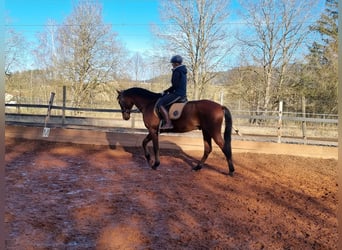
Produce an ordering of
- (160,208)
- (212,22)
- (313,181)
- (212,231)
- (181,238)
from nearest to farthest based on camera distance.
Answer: (181,238)
(212,231)
(160,208)
(313,181)
(212,22)

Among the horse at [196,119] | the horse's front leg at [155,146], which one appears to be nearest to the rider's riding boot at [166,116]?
the horse at [196,119]

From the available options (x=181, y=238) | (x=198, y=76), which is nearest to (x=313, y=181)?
(x=181, y=238)

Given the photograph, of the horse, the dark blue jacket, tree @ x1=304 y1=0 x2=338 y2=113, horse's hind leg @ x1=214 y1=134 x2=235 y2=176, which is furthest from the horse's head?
tree @ x1=304 y1=0 x2=338 y2=113

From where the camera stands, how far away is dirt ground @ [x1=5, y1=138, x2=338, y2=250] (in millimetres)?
3186

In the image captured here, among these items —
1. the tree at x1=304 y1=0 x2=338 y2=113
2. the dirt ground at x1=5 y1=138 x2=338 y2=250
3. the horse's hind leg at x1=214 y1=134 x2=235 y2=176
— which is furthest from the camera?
the tree at x1=304 y1=0 x2=338 y2=113

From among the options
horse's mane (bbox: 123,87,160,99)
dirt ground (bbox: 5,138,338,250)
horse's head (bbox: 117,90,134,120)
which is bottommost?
dirt ground (bbox: 5,138,338,250)

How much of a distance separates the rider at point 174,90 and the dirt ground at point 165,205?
3.86 ft

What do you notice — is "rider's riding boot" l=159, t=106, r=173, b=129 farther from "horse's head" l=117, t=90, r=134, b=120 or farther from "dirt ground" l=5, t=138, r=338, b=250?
"horse's head" l=117, t=90, r=134, b=120

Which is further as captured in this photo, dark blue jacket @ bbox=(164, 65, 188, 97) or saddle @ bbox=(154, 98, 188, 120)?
saddle @ bbox=(154, 98, 188, 120)

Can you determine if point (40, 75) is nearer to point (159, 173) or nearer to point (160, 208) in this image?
point (159, 173)

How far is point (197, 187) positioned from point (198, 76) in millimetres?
16121

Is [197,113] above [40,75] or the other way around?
the other way around

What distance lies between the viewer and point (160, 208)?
13.5ft

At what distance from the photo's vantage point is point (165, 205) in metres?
4.25
